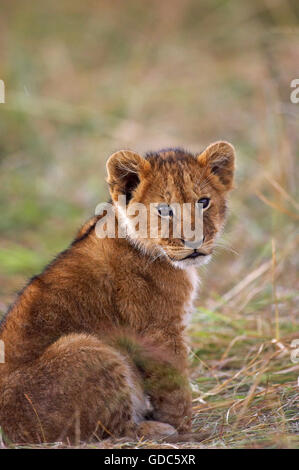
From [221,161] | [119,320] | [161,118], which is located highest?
[161,118]

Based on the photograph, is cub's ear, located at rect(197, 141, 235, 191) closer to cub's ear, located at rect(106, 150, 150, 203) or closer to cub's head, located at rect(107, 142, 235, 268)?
cub's head, located at rect(107, 142, 235, 268)

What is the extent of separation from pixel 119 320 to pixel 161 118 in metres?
11.2

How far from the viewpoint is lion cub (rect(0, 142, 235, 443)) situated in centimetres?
523

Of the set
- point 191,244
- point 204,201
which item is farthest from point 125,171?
point 191,244

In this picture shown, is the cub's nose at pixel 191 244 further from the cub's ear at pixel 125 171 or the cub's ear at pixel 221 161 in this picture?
the cub's ear at pixel 221 161

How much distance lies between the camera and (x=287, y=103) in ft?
42.0

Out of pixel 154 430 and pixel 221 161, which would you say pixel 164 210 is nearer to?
pixel 221 161

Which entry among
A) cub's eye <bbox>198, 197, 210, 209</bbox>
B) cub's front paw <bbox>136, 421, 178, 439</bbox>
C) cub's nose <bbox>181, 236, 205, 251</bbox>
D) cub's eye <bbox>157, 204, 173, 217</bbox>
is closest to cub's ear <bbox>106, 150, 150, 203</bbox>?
cub's eye <bbox>157, 204, 173, 217</bbox>

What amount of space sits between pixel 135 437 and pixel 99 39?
16702mm

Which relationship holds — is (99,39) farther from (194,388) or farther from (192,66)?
(194,388)

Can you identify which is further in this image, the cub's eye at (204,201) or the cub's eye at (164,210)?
the cub's eye at (204,201)

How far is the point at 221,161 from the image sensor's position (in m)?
6.64

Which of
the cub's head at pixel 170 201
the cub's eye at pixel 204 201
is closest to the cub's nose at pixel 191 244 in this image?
the cub's head at pixel 170 201

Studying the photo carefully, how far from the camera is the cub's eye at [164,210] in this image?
19.9 ft
